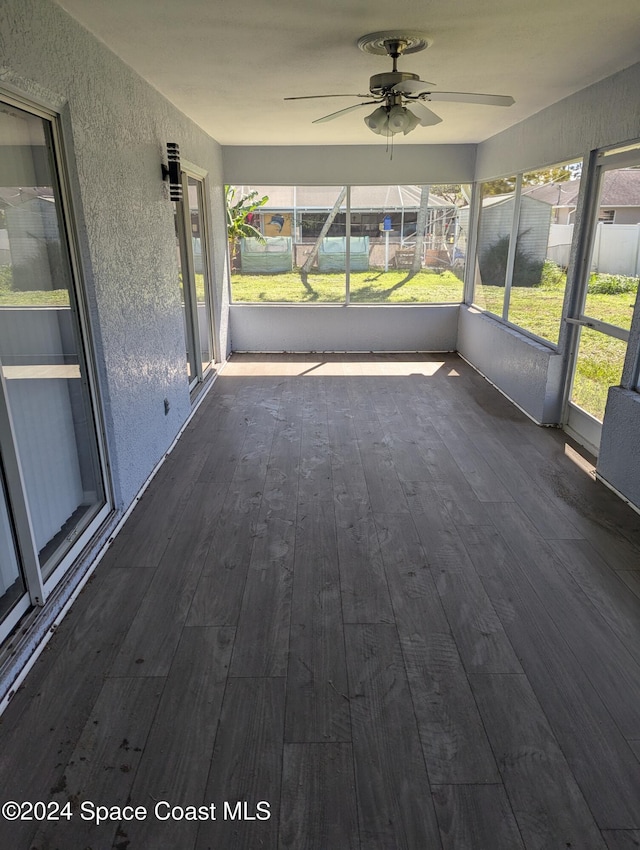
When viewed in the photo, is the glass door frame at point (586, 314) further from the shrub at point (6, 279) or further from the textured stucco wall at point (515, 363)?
the shrub at point (6, 279)

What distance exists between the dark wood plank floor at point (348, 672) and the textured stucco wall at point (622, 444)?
0.11m

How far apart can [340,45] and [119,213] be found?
148cm

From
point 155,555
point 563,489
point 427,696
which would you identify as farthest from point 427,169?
point 427,696

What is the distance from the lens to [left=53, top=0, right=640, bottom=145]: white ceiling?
250cm

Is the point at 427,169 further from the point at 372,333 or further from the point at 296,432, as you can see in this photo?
the point at 296,432

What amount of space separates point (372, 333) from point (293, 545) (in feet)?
16.1

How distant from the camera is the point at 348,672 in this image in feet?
7.09

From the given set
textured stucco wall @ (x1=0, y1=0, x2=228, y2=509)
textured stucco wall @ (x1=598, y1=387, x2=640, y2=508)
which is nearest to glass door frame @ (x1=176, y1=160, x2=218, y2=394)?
textured stucco wall @ (x1=0, y1=0, x2=228, y2=509)

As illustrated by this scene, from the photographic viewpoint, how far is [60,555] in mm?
2625

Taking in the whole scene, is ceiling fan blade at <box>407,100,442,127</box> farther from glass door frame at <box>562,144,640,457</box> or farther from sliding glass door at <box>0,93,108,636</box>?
sliding glass door at <box>0,93,108,636</box>

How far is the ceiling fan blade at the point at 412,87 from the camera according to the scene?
2922mm

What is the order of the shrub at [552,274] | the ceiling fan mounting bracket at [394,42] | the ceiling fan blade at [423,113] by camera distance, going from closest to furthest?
1. the ceiling fan mounting bracket at [394,42]
2. the ceiling fan blade at [423,113]
3. the shrub at [552,274]

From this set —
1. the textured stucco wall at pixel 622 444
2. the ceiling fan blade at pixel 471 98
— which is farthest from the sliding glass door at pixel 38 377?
the textured stucco wall at pixel 622 444

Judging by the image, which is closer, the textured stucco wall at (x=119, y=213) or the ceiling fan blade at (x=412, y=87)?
the textured stucco wall at (x=119, y=213)
